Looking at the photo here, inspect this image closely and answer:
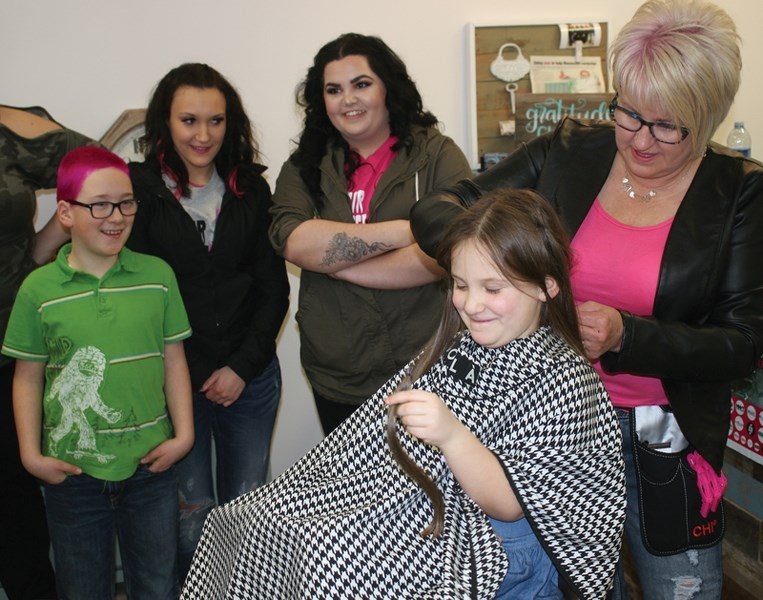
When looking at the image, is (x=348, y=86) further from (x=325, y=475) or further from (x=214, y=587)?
(x=214, y=587)

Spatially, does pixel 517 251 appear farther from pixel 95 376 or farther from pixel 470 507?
pixel 95 376

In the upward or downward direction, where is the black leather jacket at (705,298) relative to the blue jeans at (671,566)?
upward

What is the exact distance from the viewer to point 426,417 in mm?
1169

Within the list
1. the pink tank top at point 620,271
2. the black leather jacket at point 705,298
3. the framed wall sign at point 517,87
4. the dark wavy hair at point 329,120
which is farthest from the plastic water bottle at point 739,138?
the pink tank top at point 620,271

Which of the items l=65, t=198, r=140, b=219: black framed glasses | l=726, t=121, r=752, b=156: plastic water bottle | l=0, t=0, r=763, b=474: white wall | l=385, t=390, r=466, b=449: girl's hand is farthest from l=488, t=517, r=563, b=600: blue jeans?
l=726, t=121, r=752, b=156: plastic water bottle

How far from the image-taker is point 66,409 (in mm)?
1983

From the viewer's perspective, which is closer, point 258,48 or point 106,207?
point 106,207

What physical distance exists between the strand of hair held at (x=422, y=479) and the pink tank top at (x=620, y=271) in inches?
17.3

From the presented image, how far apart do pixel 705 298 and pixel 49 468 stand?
1.60m

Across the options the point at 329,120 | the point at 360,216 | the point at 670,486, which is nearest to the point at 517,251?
the point at 670,486

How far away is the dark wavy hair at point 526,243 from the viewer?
52.7 inches

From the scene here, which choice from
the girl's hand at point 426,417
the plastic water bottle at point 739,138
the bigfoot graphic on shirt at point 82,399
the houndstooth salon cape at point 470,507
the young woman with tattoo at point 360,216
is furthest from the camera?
the plastic water bottle at point 739,138

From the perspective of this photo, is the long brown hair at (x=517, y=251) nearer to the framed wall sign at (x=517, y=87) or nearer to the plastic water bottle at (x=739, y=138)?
the framed wall sign at (x=517, y=87)

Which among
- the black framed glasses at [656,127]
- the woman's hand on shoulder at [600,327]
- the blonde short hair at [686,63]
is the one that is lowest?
the woman's hand on shoulder at [600,327]
